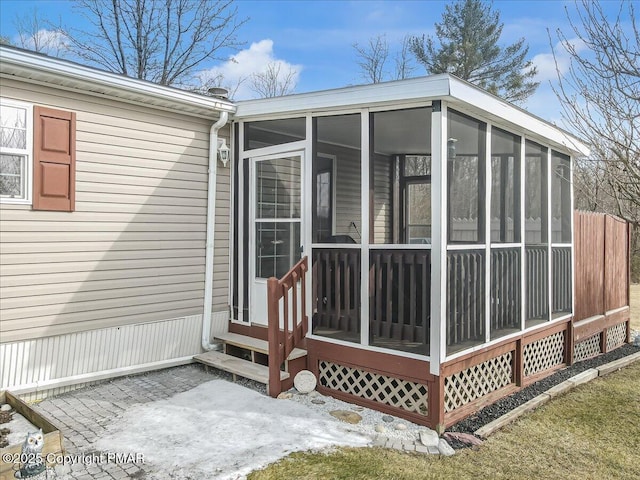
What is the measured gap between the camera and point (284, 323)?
4.39 meters

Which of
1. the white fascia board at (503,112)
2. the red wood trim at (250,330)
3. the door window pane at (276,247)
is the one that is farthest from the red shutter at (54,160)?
the white fascia board at (503,112)

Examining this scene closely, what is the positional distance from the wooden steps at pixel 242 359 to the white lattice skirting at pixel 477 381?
141 centimetres

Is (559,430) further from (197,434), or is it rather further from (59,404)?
(59,404)

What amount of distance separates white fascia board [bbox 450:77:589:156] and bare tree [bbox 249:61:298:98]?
14.3 meters

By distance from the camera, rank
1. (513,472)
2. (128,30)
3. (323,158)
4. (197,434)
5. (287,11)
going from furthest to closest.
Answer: (287,11) → (128,30) → (323,158) → (197,434) → (513,472)

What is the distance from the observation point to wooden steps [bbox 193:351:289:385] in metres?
4.42

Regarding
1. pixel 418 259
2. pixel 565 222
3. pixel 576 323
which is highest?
pixel 565 222

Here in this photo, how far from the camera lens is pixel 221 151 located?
5.30m

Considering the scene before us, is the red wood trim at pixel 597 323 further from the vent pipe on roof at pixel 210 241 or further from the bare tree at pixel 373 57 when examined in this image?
the bare tree at pixel 373 57

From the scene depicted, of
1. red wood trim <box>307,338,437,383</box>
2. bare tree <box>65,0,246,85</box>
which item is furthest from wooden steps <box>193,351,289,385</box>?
bare tree <box>65,0,246,85</box>

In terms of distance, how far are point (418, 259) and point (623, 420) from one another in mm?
2442

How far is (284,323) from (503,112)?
9.44 feet

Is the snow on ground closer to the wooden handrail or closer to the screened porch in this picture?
the wooden handrail

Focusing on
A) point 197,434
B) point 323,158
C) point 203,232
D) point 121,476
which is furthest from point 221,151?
point 121,476
